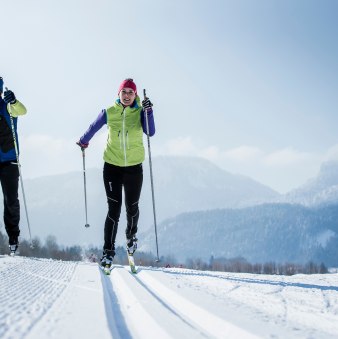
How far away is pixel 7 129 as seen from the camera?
6.96m

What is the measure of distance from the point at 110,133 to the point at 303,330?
5.08m

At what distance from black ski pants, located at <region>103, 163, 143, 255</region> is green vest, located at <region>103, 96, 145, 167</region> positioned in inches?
5.4

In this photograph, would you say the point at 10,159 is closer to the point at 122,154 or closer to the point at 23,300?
the point at 122,154

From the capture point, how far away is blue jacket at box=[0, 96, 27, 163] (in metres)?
6.84

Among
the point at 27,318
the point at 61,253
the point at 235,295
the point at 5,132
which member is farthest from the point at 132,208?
the point at 61,253

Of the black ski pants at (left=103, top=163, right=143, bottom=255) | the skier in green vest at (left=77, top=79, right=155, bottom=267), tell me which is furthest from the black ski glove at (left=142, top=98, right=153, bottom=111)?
the black ski pants at (left=103, top=163, right=143, bottom=255)

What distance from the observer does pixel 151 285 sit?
4.43 meters

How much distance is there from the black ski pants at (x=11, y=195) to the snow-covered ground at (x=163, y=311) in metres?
3.39

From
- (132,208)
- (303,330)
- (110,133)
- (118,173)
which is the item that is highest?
(110,133)

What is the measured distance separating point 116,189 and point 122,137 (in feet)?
3.21

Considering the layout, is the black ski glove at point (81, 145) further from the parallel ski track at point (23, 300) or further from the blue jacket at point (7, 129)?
the parallel ski track at point (23, 300)

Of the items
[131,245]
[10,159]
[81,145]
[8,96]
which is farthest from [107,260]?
[8,96]

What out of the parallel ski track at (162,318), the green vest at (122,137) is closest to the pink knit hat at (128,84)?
the green vest at (122,137)

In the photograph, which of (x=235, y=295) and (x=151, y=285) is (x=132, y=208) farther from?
(x=235, y=295)
